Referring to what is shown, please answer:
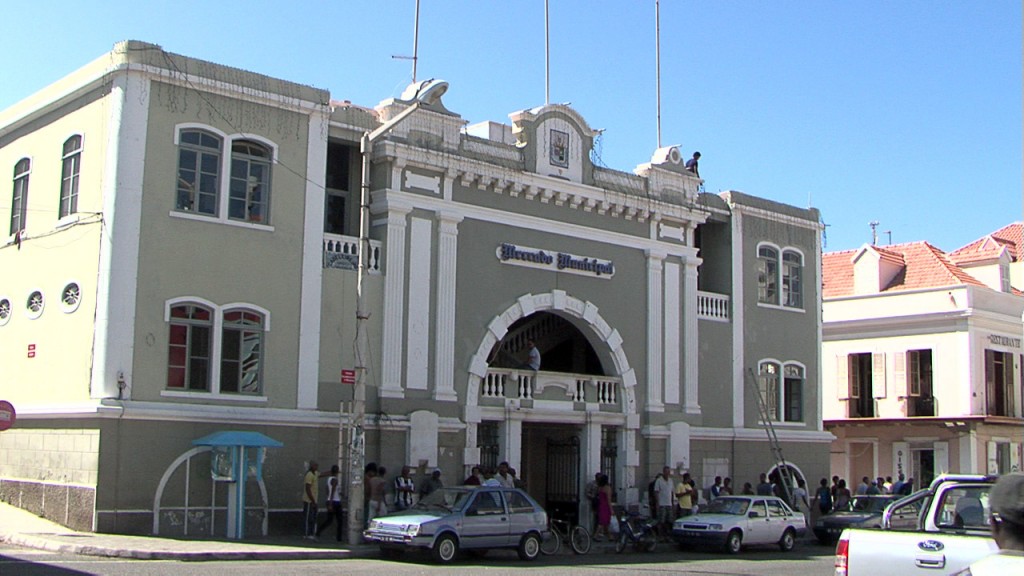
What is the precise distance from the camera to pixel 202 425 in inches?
898

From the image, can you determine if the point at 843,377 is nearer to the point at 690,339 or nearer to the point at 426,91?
the point at 690,339

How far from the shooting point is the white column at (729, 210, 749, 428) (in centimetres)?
3344

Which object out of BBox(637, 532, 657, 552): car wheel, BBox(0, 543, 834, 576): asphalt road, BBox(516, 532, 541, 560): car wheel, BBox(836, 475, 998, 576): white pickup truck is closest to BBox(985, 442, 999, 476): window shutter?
BBox(0, 543, 834, 576): asphalt road

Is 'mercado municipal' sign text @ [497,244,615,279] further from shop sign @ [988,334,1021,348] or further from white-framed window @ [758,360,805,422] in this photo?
shop sign @ [988,334,1021,348]

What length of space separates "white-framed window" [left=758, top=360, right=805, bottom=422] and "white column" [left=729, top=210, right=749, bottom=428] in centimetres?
105

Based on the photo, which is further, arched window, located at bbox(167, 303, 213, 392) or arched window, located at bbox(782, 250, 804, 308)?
arched window, located at bbox(782, 250, 804, 308)

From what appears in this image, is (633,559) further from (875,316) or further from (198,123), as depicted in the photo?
(875,316)

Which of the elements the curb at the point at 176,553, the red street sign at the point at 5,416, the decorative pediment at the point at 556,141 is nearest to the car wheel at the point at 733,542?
the curb at the point at 176,553

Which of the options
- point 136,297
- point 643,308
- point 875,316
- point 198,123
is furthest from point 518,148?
point 875,316

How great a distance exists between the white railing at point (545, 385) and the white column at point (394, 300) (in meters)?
2.49

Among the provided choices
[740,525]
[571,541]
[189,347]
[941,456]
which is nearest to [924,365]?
[941,456]

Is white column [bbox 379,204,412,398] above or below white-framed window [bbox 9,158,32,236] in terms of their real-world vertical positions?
below

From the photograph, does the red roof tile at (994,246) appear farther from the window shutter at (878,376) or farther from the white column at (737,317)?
the white column at (737,317)

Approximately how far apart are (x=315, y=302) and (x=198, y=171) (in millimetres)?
3538
